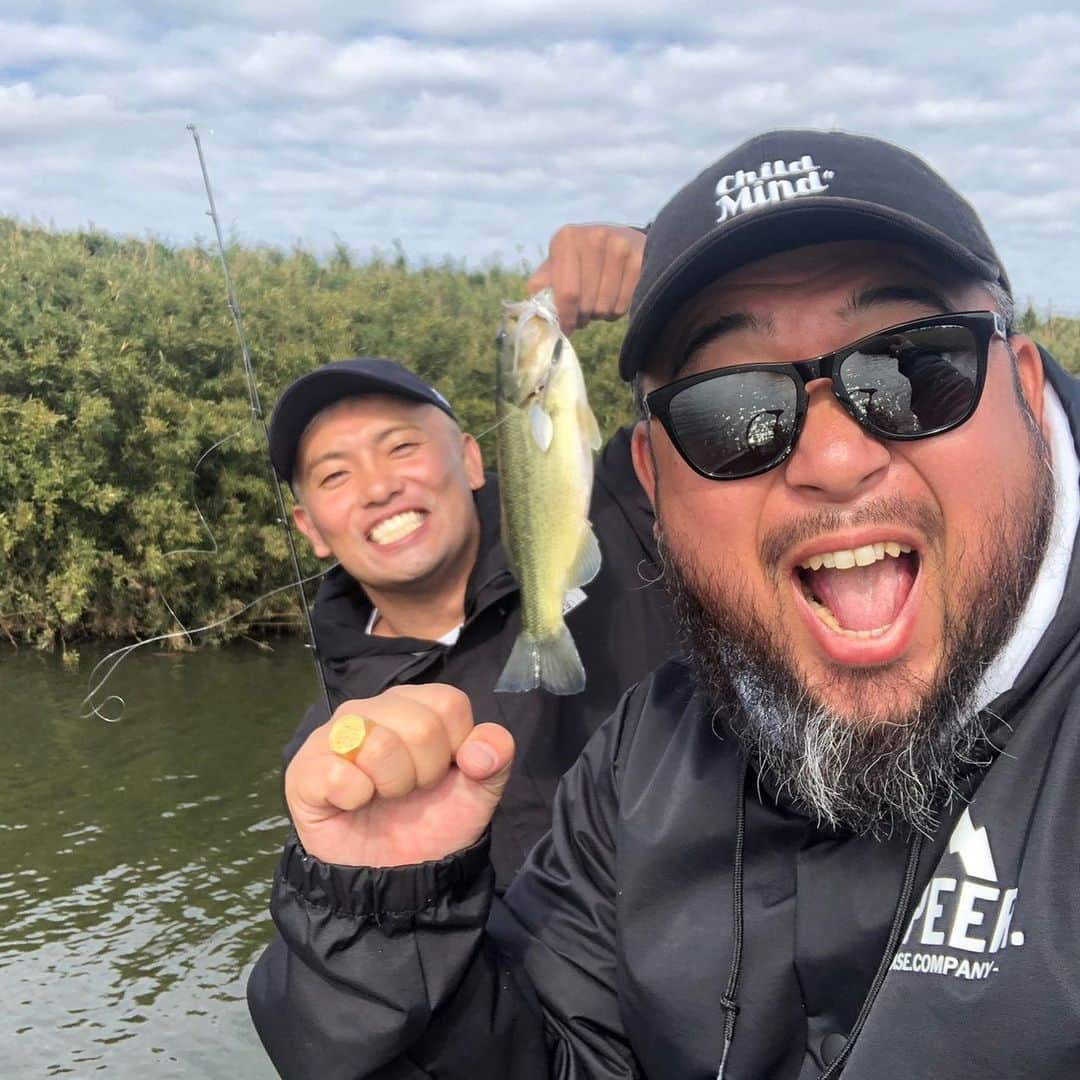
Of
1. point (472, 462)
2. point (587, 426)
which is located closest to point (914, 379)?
point (587, 426)

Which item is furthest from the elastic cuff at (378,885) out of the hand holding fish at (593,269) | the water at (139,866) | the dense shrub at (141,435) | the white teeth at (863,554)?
the dense shrub at (141,435)

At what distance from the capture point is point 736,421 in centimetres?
147

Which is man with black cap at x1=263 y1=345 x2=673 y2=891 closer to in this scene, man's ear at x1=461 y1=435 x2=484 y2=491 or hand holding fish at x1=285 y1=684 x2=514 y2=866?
man's ear at x1=461 y1=435 x2=484 y2=491

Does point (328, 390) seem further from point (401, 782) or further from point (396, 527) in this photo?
point (401, 782)

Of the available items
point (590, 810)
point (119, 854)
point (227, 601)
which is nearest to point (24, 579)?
point (227, 601)

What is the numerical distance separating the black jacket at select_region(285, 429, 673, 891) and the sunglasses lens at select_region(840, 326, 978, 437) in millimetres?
1963

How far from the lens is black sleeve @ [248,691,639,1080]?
1466 millimetres

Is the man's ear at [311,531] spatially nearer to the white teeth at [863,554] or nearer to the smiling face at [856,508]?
the smiling face at [856,508]

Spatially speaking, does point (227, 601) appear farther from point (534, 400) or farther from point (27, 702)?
point (534, 400)

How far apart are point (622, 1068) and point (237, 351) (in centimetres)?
962

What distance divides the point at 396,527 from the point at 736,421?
2221 mm

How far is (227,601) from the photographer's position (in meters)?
9.82

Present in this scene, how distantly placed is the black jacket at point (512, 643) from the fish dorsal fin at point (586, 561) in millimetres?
512

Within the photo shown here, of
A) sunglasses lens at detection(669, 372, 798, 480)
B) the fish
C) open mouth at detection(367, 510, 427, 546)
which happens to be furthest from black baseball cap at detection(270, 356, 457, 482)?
sunglasses lens at detection(669, 372, 798, 480)
